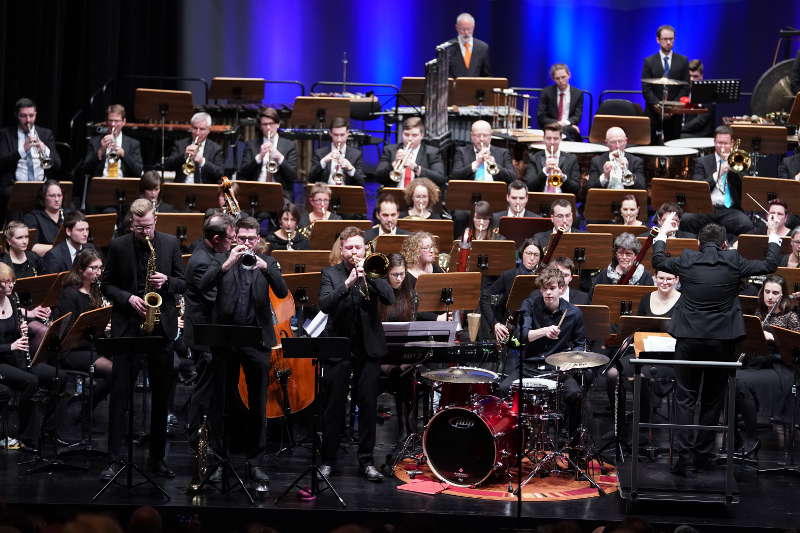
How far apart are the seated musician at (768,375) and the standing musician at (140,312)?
3.83m

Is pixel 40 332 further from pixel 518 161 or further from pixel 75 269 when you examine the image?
pixel 518 161

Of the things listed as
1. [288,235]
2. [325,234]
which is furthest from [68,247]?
[325,234]

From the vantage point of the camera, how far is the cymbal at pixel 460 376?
23.7 ft

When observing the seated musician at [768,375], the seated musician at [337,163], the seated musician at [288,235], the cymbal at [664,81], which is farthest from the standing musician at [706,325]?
the cymbal at [664,81]

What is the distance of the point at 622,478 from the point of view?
7016 mm

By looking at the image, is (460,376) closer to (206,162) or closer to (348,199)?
(348,199)

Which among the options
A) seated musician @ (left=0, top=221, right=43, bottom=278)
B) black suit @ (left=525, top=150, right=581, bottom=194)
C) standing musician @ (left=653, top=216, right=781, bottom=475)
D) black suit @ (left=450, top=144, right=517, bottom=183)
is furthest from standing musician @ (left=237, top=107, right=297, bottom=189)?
standing musician @ (left=653, top=216, right=781, bottom=475)

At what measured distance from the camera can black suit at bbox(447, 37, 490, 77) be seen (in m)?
13.0

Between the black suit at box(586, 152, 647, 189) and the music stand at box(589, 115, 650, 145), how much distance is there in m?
0.76

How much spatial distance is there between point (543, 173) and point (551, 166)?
0.35ft

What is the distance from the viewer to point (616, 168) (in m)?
11.2

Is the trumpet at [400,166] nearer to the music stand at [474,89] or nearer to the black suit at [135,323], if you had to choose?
the music stand at [474,89]

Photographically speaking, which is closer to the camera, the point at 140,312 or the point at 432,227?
the point at 140,312

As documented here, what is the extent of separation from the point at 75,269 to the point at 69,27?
5760 millimetres
